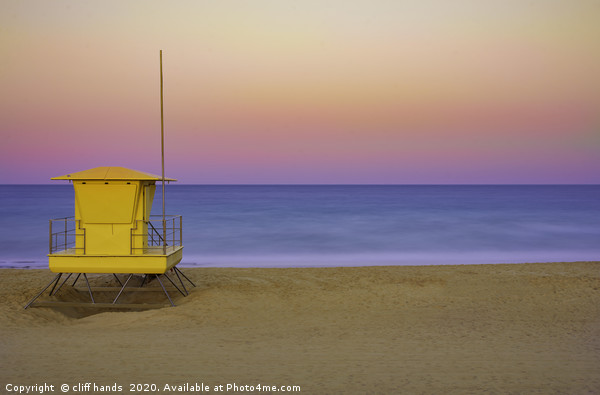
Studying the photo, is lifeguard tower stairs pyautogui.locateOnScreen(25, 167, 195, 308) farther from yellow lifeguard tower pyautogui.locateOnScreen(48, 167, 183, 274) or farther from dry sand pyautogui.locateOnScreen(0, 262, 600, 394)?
dry sand pyautogui.locateOnScreen(0, 262, 600, 394)

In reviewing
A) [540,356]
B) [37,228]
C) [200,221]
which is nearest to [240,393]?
[540,356]

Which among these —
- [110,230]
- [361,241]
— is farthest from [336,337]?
[361,241]

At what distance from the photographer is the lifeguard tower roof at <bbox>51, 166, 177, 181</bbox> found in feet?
31.2

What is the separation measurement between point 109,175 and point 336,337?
18.9 feet

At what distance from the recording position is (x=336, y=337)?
757cm

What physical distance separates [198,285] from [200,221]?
89.4 ft

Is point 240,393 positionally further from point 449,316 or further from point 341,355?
point 449,316

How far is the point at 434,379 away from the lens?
5617 mm

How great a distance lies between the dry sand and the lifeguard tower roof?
9.13 feet

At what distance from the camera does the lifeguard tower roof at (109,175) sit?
9.51 metres

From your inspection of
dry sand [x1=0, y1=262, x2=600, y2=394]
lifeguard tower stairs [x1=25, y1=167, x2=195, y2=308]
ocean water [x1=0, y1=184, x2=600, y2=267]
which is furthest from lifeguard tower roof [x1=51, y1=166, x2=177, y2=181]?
ocean water [x1=0, y1=184, x2=600, y2=267]

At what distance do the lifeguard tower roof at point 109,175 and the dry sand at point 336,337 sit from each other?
2.78 m

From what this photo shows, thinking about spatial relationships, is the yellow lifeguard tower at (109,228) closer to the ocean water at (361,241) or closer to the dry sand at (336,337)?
the dry sand at (336,337)

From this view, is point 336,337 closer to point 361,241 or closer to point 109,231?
point 109,231
